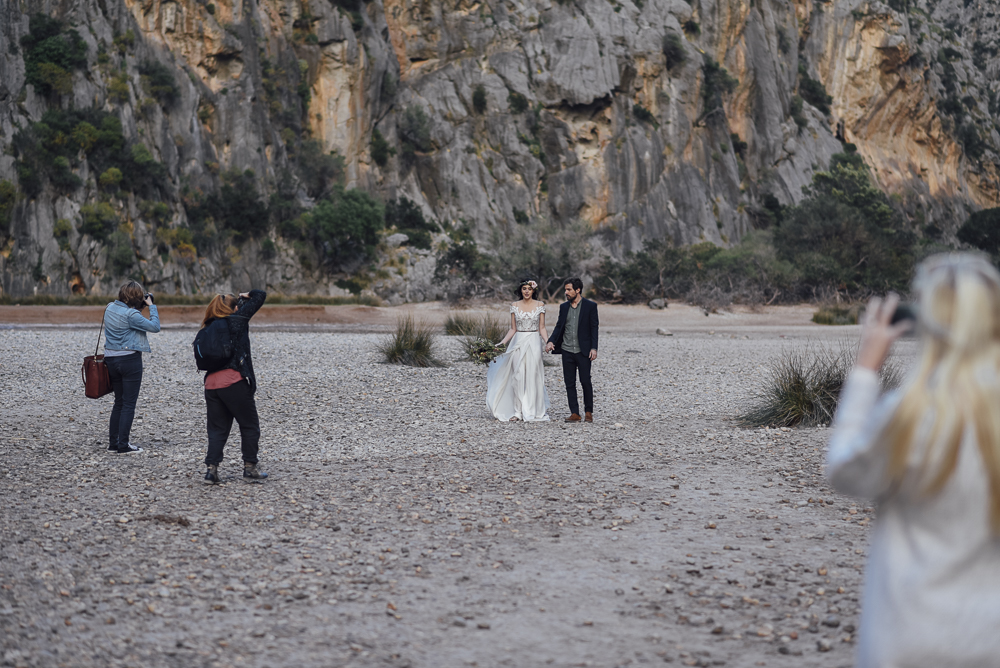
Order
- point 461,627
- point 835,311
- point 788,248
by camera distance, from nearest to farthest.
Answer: point 461,627 → point 835,311 → point 788,248

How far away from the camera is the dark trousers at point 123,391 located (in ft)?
28.0

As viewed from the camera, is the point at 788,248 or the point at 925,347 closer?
the point at 925,347

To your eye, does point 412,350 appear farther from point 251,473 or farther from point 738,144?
point 738,144

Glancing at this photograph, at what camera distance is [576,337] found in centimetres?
1045

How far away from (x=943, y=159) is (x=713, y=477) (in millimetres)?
81414

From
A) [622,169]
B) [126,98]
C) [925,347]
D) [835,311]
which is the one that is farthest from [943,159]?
[925,347]

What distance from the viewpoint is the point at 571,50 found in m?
56.6

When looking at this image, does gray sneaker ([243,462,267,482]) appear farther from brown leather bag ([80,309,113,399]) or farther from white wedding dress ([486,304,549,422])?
white wedding dress ([486,304,549,422])

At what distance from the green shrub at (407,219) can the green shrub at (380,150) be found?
109 inches

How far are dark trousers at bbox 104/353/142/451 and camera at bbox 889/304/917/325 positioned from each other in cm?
784

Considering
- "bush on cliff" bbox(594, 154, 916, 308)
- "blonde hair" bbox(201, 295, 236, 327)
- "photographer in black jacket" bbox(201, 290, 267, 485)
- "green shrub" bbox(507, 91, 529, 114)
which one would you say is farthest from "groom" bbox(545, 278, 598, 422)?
"green shrub" bbox(507, 91, 529, 114)

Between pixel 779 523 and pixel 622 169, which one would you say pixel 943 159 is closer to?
pixel 622 169

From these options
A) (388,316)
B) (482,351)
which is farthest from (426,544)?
(388,316)

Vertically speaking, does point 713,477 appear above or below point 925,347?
below
